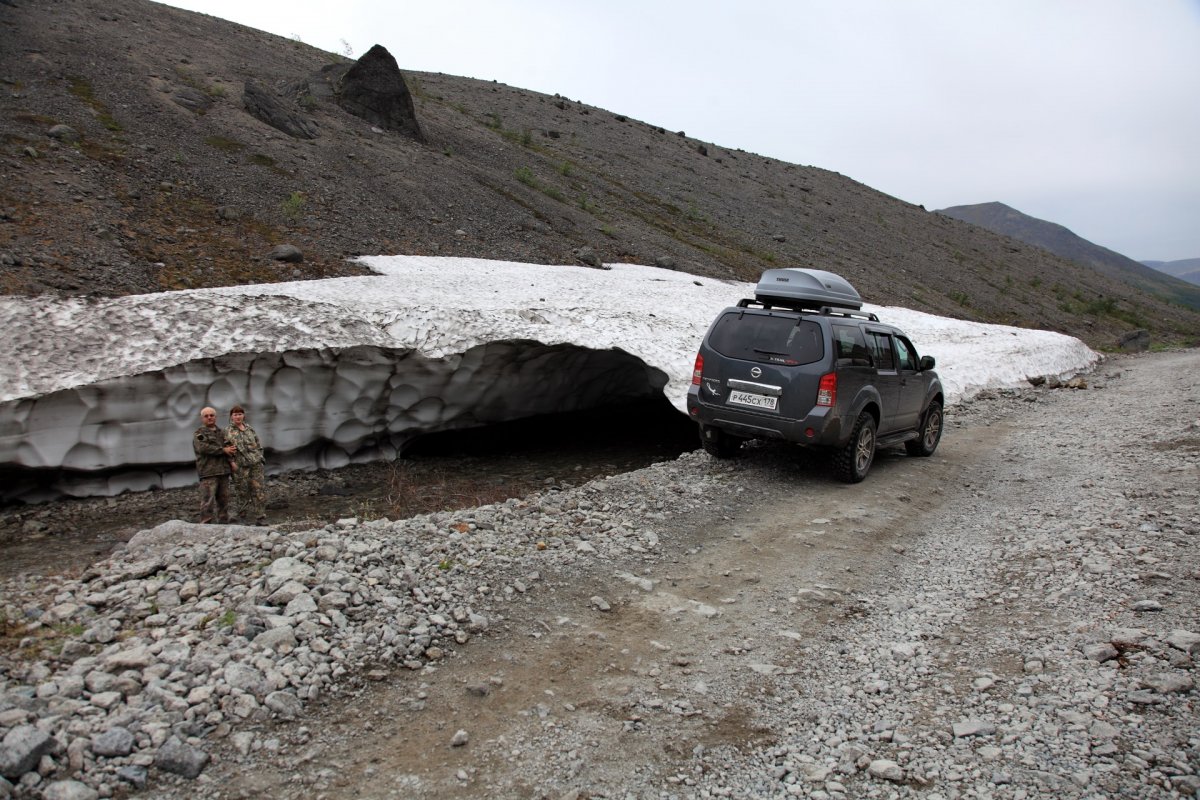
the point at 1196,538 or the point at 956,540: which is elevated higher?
the point at 1196,538

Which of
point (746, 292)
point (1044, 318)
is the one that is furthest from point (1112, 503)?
point (1044, 318)

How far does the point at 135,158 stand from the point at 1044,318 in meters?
35.0

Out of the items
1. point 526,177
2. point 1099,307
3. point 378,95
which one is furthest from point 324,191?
point 1099,307

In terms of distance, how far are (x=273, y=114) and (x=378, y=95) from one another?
4.99m

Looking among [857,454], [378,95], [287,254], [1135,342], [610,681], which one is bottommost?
[610,681]

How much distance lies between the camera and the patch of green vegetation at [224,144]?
17734 millimetres

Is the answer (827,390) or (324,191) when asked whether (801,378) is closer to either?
(827,390)

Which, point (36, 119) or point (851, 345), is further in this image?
point (36, 119)

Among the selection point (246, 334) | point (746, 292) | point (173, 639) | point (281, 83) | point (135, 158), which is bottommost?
point (173, 639)

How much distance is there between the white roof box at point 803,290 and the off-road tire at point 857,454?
1586 millimetres

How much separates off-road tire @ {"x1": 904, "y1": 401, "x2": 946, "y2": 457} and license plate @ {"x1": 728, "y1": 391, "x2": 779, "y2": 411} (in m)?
3.16

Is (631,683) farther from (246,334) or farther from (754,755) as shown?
(246,334)

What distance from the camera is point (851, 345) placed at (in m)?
8.53

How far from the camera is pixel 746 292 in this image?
1975 centimetres
